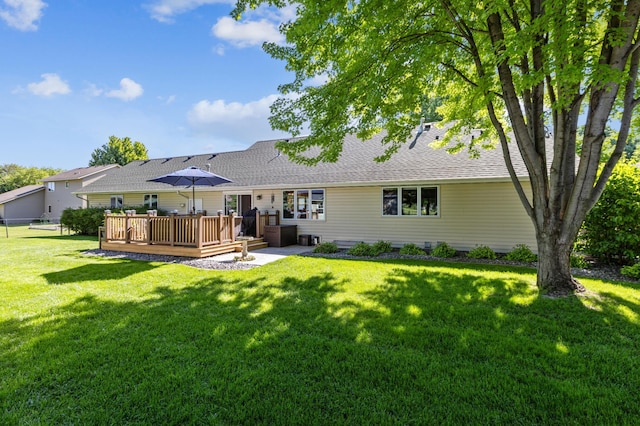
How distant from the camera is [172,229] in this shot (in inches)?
384

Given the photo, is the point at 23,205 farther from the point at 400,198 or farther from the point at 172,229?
the point at 400,198

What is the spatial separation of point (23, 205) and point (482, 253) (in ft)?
139

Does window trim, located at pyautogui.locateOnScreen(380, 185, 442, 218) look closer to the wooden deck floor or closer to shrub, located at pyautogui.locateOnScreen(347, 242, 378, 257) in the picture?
shrub, located at pyautogui.locateOnScreen(347, 242, 378, 257)

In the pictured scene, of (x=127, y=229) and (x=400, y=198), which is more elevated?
(x=400, y=198)

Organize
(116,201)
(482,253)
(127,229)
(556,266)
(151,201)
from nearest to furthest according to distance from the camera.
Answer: (556,266) < (482,253) < (127,229) < (151,201) < (116,201)

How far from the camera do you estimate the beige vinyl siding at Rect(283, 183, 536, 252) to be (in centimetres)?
979

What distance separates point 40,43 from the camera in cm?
1074

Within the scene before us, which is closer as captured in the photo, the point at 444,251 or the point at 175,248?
the point at 175,248

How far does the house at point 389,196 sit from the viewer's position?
9.93 metres

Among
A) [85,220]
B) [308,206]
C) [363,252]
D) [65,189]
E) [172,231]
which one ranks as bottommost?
[363,252]

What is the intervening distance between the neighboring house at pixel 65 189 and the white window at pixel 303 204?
25691 mm

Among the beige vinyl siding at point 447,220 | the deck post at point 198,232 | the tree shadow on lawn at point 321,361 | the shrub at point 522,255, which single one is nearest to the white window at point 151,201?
the deck post at point 198,232

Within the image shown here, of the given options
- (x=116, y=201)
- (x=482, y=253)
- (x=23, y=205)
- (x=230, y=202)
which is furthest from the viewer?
(x=23, y=205)

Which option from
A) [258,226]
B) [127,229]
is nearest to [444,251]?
[258,226]
